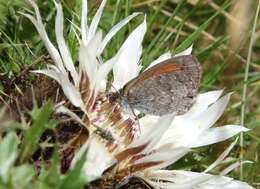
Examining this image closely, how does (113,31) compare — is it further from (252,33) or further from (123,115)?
(252,33)

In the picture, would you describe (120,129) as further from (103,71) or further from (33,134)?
(33,134)

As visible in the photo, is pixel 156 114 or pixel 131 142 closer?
pixel 131 142

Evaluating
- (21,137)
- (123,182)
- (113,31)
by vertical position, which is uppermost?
(113,31)

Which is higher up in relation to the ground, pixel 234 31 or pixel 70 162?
pixel 234 31

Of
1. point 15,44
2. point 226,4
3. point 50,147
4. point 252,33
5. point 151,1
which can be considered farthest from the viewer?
point 151,1

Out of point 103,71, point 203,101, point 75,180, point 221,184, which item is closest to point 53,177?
point 75,180

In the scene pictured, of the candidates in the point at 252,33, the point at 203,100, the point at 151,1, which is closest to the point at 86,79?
the point at 203,100

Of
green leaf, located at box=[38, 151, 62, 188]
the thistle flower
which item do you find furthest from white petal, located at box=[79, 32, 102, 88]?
green leaf, located at box=[38, 151, 62, 188]

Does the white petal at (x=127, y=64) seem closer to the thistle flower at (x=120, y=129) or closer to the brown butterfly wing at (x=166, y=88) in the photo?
the thistle flower at (x=120, y=129)

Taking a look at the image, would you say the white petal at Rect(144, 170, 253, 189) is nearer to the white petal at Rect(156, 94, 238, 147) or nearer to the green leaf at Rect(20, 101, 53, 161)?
the white petal at Rect(156, 94, 238, 147)
